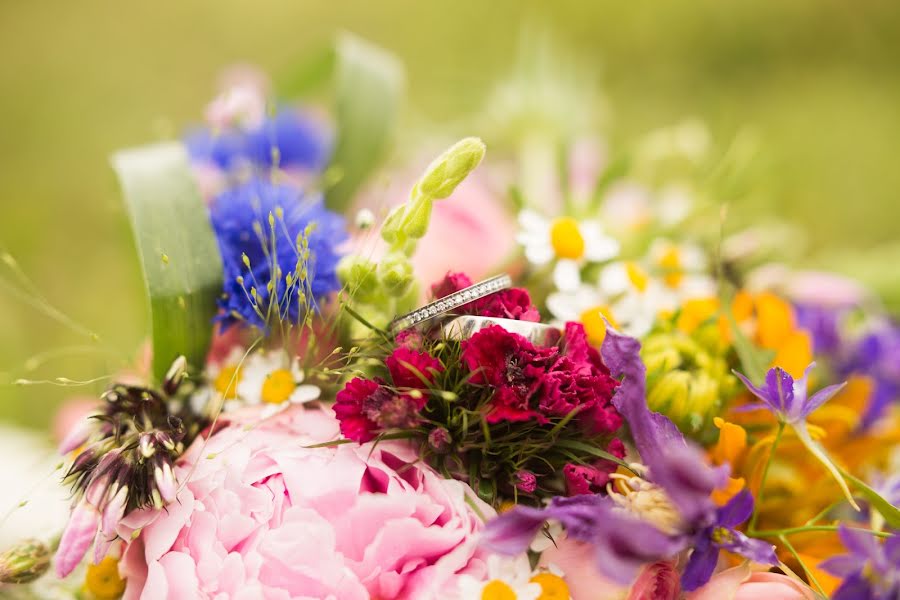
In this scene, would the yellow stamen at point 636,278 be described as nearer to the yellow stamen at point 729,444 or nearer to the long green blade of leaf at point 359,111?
the yellow stamen at point 729,444

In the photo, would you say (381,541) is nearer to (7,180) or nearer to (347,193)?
(347,193)

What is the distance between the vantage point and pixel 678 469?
268 millimetres

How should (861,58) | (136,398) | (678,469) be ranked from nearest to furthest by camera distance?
(678,469) < (136,398) < (861,58)

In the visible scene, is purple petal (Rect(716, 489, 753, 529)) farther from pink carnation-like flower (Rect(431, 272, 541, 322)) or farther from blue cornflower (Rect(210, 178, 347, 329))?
blue cornflower (Rect(210, 178, 347, 329))

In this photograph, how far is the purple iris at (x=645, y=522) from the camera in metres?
0.27

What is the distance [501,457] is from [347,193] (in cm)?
33

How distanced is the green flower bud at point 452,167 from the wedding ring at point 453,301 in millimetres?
56

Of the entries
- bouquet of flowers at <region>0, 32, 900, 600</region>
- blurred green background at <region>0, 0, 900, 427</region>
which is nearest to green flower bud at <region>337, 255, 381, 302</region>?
bouquet of flowers at <region>0, 32, 900, 600</region>

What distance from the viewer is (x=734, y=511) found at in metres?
0.32

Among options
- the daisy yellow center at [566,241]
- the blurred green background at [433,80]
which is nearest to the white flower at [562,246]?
the daisy yellow center at [566,241]

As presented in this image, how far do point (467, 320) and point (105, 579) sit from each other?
241 mm

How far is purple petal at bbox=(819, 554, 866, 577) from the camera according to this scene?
307 millimetres

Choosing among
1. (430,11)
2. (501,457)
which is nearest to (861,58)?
(430,11)

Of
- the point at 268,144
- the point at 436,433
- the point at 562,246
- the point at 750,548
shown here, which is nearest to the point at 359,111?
the point at 268,144
